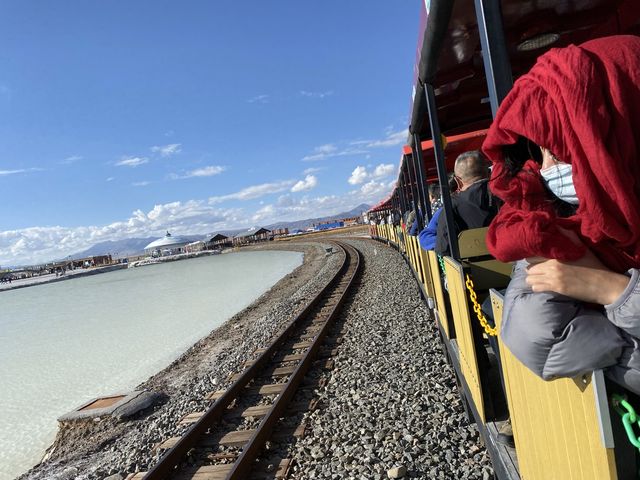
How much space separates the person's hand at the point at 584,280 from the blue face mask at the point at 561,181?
100 mm

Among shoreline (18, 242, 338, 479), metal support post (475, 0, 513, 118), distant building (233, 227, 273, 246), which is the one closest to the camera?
metal support post (475, 0, 513, 118)

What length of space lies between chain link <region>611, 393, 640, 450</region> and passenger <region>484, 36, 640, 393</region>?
0.18 feet

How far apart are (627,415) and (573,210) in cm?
54

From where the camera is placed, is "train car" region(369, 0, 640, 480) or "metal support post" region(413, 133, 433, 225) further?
"metal support post" region(413, 133, 433, 225)

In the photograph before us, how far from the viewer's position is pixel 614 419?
1.18 m

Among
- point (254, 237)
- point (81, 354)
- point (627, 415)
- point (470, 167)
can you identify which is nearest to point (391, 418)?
point (470, 167)

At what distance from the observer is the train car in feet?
4.09

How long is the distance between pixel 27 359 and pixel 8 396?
4364 mm

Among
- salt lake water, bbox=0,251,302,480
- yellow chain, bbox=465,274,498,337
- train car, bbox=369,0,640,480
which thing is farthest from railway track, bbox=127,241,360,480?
salt lake water, bbox=0,251,302,480

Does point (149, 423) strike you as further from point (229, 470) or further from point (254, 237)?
point (254, 237)

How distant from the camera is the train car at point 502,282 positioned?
125 cm

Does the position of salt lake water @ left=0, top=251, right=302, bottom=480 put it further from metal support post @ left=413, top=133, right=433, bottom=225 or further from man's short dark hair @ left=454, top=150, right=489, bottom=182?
man's short dark hair @ left=454, top=150, right=489, bottom=182

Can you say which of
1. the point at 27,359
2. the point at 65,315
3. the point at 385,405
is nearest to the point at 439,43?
the point at 385,405

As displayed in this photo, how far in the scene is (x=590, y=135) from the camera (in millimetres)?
1017
